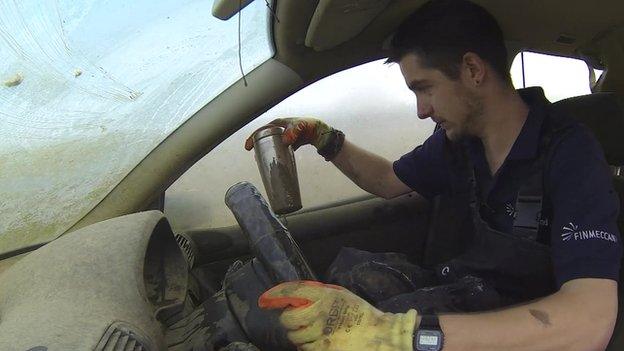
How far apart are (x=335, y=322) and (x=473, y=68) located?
83 cm

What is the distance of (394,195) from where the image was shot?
201cm

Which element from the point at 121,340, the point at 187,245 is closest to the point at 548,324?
the point at 121,340

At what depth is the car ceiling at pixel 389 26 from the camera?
1.52 metres

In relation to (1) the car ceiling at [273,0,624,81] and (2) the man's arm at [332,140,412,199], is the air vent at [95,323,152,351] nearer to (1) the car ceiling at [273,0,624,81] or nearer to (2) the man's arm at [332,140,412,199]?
(1) the car ceiling at [273,0,624,81]

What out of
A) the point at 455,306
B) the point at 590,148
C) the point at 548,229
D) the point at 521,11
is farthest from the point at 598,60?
the point at 455,306

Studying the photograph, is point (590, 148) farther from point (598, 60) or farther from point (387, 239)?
point (387, 239)

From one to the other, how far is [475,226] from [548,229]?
24cm

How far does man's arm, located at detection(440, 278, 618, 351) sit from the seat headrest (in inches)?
27.8

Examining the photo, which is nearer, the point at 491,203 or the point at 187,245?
the point at 491,203

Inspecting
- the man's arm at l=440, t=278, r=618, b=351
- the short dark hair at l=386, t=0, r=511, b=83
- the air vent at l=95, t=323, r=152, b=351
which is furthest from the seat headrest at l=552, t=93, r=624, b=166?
the air vent at l=95, t=323, r=152, b=351

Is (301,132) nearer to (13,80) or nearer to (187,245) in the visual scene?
(187,245)

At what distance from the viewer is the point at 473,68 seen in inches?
61.6

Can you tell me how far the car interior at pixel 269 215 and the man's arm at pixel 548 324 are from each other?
0.11m

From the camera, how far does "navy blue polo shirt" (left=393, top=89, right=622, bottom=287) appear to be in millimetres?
1231
